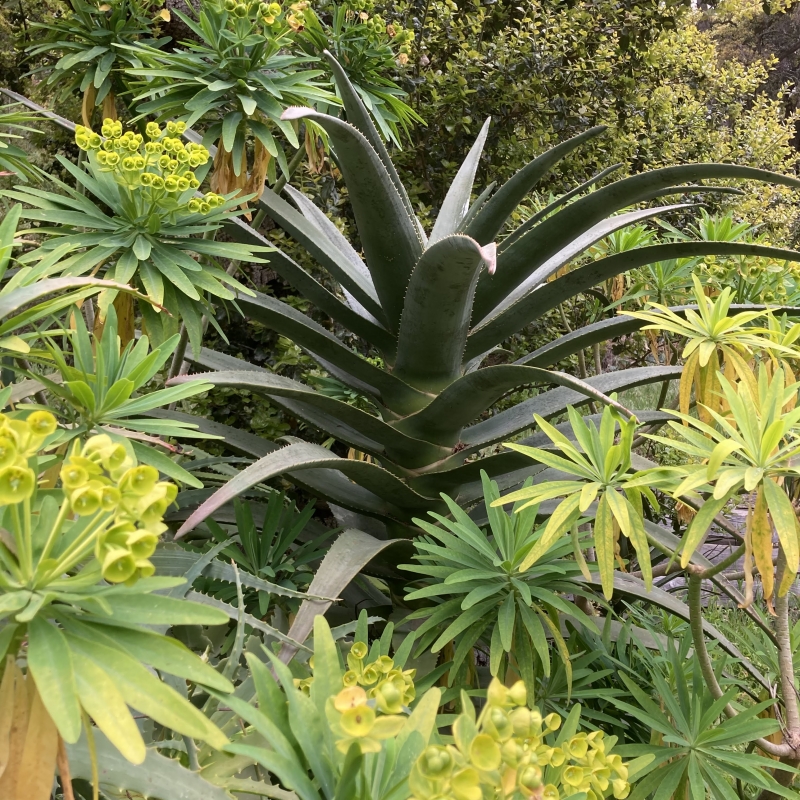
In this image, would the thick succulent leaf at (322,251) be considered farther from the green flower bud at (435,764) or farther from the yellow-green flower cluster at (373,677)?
the green flower bud at (435,764)

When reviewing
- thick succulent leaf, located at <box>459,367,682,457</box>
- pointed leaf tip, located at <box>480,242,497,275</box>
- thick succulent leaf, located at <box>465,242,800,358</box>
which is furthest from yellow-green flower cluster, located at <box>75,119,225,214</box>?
thick succulent leaf, located at <box>459,367,682,457</box>

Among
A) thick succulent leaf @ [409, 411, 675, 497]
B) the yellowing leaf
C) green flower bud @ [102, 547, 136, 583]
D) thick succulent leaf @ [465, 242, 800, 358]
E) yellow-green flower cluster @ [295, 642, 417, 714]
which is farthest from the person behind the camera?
thick succulent leaf @ [409, 411, 675, 497]

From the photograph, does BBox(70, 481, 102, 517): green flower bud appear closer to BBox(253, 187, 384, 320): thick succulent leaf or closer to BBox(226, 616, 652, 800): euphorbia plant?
BBox(226, 616, 652, 800): euphorbia plant

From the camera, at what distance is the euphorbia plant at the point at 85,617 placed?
0.33 metres

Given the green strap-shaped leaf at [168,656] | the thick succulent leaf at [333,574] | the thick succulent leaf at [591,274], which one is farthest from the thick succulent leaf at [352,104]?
the green strap-shaped leaf at [168,656]

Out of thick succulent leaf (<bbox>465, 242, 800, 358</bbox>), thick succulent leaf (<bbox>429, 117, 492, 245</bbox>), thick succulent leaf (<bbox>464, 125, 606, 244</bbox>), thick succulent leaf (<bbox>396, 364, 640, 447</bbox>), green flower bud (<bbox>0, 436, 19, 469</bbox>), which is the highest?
thick succulent leaf (<bbox>429, 117, 492, 245</bbox>)

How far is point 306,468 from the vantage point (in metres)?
0.88

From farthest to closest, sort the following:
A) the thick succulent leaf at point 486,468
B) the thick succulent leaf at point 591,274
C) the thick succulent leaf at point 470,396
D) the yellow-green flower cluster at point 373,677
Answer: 1. the thick succulent leaf at point 486,468
2. the thick succulent leaf at point 591,274
3. the thick succulent leaf at point 470,396
4. the yellow-green flower cluster at point 373,677

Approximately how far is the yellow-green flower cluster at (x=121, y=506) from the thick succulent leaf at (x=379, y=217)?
535mm

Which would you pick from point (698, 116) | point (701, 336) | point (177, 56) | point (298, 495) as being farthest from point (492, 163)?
point (701, 336)

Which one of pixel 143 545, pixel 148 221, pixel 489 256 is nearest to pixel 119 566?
pixel 143 545

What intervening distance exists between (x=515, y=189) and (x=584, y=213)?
0.16m

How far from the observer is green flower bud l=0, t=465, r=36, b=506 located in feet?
1.07

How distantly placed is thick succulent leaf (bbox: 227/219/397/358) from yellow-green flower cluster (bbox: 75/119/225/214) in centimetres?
16
